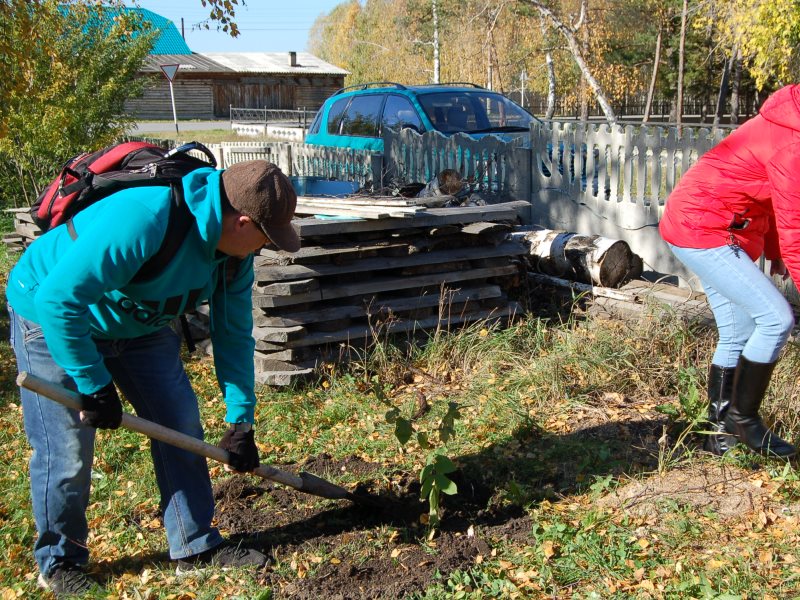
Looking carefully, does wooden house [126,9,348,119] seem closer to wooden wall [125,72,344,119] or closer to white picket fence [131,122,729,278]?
wooden wall [125,72,344,119]

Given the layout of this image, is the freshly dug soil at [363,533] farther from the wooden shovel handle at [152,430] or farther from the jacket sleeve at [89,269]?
the jacket sleeve at [89,269]

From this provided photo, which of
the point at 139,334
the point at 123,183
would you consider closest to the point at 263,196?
the point at 123,183

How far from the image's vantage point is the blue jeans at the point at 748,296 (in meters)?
3.57

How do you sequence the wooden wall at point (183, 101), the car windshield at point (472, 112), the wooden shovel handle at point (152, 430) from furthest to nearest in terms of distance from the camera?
the wooden wall at point (183, 101) < the car windshield at point (472, 112) < the wooden shovel handle at point (152, 430)

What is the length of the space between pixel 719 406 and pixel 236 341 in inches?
91.7

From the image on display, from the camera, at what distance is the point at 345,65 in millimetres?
62000

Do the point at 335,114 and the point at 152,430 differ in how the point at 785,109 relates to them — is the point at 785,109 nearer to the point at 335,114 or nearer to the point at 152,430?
the point at 152,430

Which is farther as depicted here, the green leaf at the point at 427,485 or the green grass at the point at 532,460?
the green leaf at the point at 427,485

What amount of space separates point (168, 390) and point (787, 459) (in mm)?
2765

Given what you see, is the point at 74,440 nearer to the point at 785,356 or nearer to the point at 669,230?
the point at 669,230

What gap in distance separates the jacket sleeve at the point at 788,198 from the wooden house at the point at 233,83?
4980 cm

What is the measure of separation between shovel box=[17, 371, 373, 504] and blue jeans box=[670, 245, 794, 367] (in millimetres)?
1841


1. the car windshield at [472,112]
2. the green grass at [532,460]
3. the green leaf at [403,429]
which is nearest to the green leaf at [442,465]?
the green leaf at [403,429]

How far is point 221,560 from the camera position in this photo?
11.0 feet
